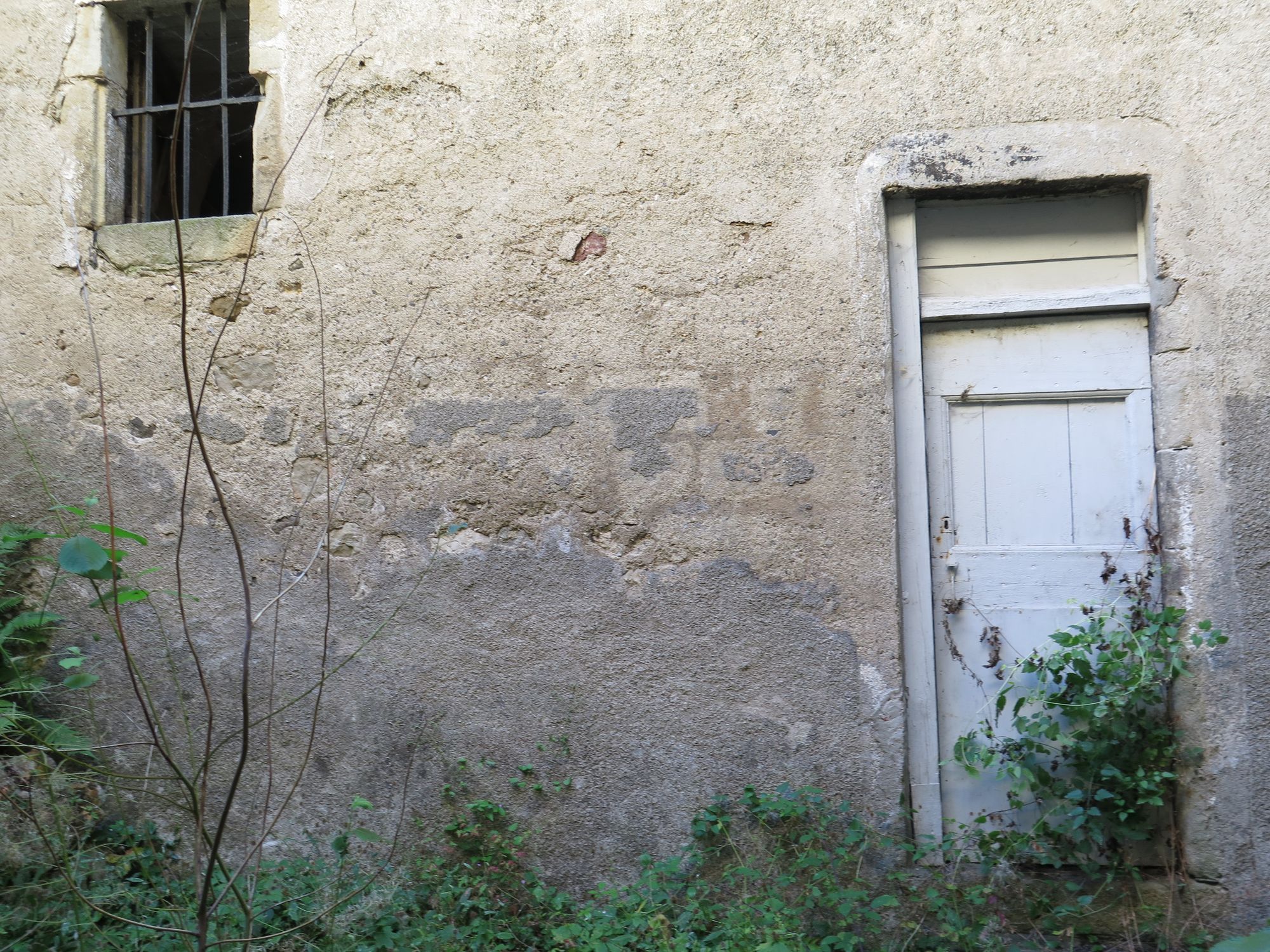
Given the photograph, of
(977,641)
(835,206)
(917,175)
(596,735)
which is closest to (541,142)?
(835,206)

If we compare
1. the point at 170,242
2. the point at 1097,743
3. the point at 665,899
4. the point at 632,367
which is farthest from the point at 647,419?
the point at 170,242

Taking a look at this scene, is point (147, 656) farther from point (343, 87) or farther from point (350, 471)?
point (343, 87)

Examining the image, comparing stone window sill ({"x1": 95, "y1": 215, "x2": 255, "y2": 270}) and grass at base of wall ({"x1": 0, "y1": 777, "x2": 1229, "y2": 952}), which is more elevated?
stone window sill ({"x1": 95, "y1": 215, "x2": 255, "y2": 270})

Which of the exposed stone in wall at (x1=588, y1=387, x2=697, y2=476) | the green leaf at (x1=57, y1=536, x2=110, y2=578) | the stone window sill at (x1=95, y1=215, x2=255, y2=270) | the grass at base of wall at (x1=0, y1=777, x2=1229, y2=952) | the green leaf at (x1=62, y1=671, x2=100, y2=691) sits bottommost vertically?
the grass at base of wall at (x1=0, y1=777, x2=1229, y2=952)

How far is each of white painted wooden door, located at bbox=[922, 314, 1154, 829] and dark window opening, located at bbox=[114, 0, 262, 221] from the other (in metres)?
2.82

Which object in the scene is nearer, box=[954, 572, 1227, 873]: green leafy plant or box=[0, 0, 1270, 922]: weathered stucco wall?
box=[954, 572, 1227, 873]: green leafy plant

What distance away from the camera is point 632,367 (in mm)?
3127

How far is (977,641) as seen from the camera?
303 centimetres

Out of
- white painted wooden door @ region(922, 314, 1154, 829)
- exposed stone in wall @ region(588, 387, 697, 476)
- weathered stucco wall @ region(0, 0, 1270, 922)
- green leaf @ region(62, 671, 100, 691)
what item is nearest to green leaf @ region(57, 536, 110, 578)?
green leaf @ region(62, 671, 100, 691)

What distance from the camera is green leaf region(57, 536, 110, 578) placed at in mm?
1749

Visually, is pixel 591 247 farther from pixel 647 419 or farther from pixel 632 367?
pixel 647 419

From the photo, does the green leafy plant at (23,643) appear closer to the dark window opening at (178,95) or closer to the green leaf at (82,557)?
the dark window opening at (178,95)

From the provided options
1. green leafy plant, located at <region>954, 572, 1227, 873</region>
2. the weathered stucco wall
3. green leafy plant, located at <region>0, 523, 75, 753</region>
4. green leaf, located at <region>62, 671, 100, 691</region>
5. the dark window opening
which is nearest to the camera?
green leaf, located at <region>62, 671, 100, 691</region>

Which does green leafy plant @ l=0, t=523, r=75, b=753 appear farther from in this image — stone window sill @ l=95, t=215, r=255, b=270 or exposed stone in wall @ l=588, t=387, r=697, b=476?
exposed stone in wall @ l=588, t=387, r=697, b=476
